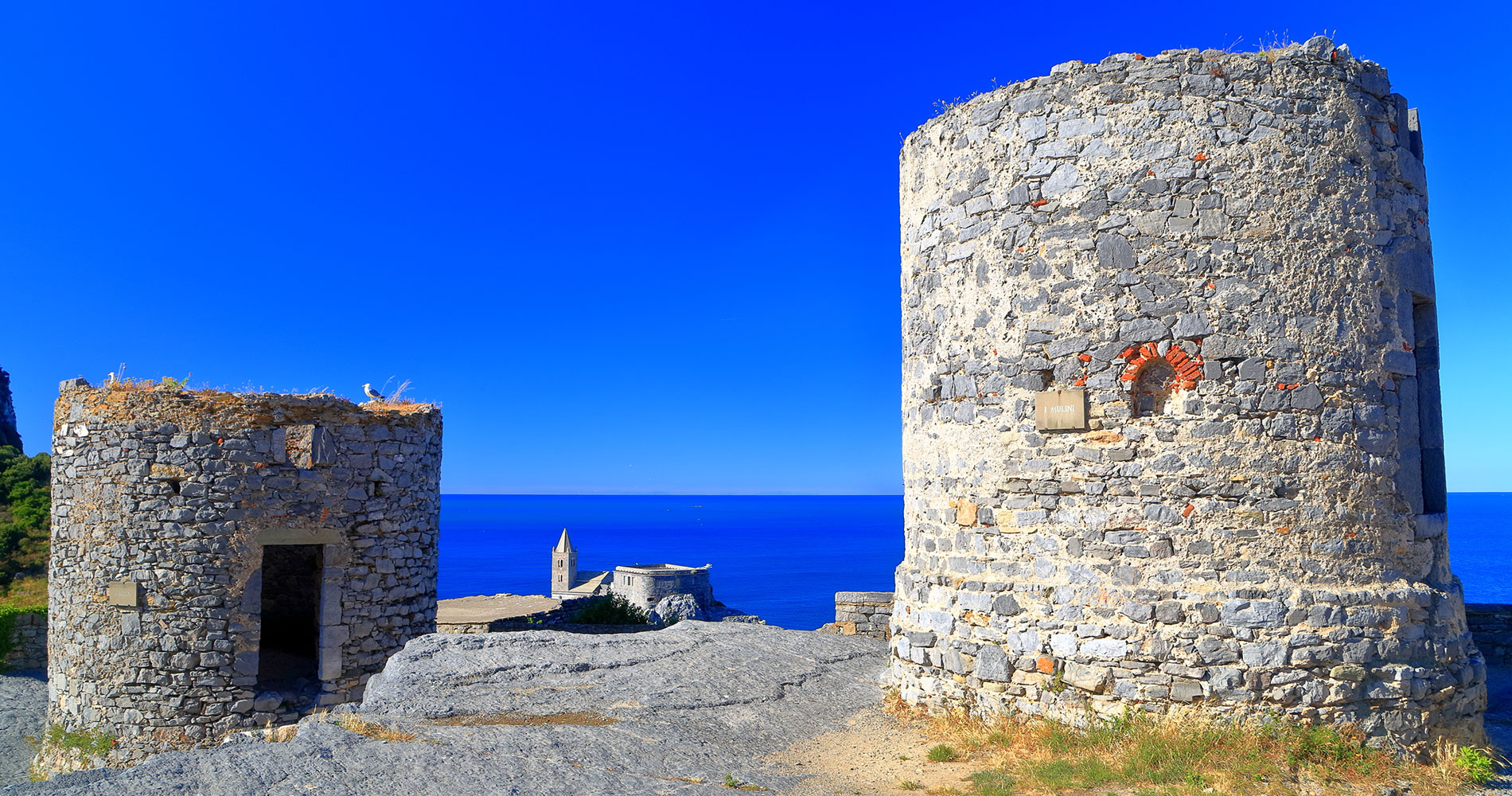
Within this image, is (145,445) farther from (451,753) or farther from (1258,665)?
(1258,665)

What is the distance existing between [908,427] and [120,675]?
1004cm

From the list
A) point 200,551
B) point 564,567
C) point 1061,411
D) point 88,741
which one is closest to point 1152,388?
point 1061,411

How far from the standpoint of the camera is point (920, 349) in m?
7.82

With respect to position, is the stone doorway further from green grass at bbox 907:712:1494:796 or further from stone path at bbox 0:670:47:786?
green grass at bbox 907:712:1494:796

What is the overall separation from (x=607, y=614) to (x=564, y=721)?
8213 mm

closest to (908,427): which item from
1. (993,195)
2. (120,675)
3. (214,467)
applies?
(993,195)

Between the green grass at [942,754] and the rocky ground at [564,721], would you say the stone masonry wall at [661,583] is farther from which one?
the green grass at [942,754]

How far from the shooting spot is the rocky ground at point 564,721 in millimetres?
5391

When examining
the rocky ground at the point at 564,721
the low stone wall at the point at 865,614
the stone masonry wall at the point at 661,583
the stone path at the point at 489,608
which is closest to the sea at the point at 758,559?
the stone masonry wall at the point at 661,583

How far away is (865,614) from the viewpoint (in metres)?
11.4

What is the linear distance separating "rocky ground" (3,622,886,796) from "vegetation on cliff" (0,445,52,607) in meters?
17.4

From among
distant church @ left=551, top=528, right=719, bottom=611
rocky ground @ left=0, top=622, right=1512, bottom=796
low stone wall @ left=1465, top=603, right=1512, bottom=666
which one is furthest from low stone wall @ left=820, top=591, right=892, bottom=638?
distant church @ left=551, top=528, right=719, bottom=611

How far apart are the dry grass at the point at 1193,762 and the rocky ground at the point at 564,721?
150 cm

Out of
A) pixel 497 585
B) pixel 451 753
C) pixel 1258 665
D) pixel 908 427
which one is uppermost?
pixel 908 427
